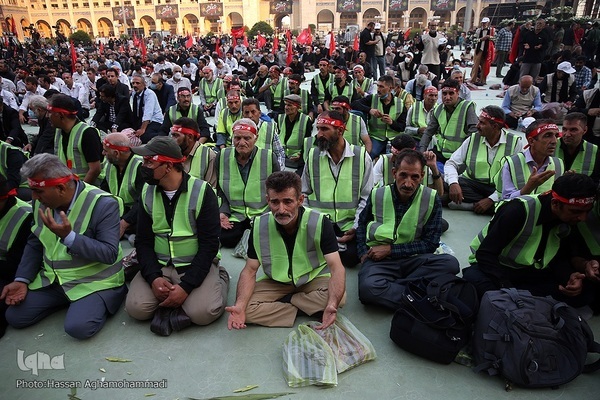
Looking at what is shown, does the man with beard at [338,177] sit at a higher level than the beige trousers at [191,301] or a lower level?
higher

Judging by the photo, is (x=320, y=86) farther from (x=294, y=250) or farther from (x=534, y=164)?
(x=294, y=250)

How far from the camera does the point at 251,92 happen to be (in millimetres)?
10484

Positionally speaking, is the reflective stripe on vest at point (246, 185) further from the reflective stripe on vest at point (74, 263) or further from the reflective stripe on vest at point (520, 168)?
the reflective stripe on vest at point (520, 168)

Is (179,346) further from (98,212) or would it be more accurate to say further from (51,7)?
(51,7)

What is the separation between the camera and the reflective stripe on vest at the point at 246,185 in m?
4.25

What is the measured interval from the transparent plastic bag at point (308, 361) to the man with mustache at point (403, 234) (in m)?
0.66

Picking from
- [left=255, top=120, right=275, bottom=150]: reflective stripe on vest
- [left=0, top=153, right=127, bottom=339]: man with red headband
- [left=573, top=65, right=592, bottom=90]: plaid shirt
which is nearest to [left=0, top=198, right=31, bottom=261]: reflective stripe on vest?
[left=0, top=153, right=127, bottom=339]: man with red headband

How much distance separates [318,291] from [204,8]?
70364 mm

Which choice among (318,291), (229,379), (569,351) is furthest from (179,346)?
(569,351)

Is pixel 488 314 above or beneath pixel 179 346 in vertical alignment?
above

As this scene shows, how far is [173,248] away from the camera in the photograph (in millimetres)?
3104

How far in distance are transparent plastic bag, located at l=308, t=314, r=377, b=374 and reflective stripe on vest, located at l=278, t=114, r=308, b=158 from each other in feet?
12.6

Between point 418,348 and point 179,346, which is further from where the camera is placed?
Result: point 179,346

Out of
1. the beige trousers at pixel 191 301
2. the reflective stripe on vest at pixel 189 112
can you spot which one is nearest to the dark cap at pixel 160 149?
the beige trousers at pixel 191 301
